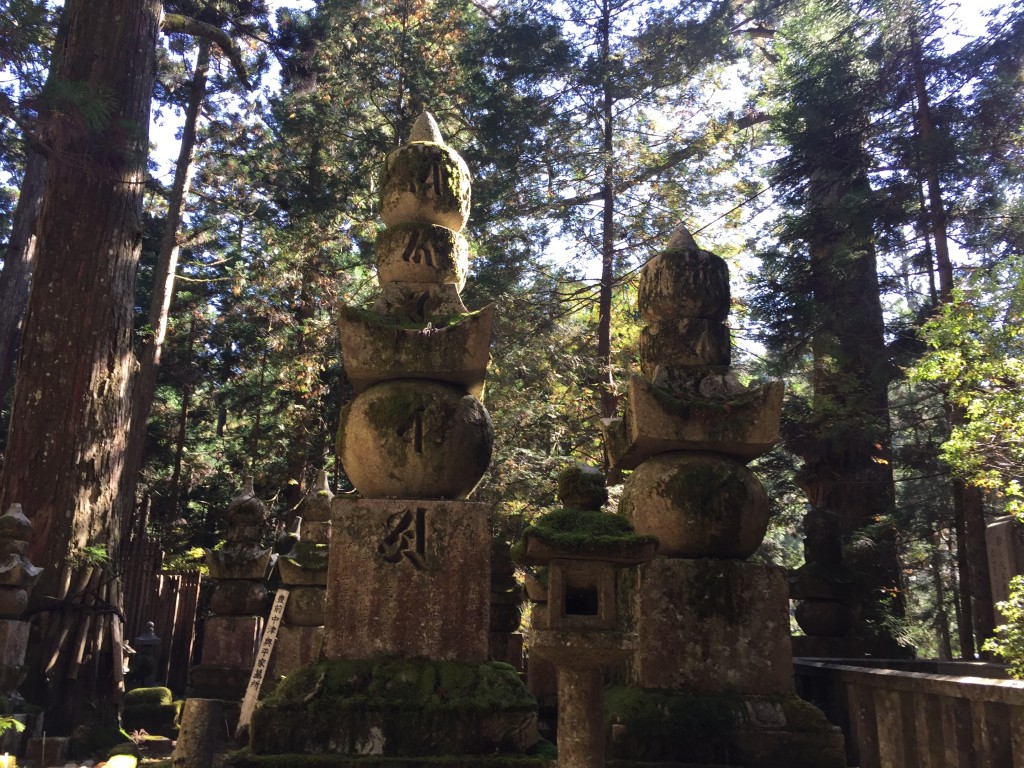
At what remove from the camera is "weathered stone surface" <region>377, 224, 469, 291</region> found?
5.64 meters

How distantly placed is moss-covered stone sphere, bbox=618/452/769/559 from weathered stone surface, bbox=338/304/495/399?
52.6 inches

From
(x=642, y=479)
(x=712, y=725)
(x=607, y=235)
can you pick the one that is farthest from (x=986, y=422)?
(x=607, y=235)

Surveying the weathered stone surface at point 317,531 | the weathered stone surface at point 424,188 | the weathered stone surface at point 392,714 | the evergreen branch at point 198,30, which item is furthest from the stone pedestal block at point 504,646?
the evergreen branch at point 198,30

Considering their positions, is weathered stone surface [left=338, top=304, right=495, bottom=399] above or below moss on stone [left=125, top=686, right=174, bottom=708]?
above

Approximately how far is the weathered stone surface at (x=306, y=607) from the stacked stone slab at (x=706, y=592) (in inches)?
153

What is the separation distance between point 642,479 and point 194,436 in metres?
19.7

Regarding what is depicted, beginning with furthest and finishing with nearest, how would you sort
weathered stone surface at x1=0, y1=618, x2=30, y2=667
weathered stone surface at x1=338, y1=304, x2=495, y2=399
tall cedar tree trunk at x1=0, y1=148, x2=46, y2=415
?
1. tall cedar tree trunk at x1=0, y1=148, x2=46, y2=415
2. weathered stone surface at x1=0, y1=618, x2=30, y2=667
3. weathered stone surface at x1=338, y1=304, x2=495, y2=399

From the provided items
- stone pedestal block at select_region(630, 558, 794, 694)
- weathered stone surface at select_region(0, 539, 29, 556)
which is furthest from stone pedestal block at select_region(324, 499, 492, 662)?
weathered stone surface at select_region(0, 539, 29, 556)

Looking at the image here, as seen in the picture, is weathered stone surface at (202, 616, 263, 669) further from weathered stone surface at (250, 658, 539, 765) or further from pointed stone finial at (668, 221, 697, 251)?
pointed stone finial at (668, 221, 697, 251)

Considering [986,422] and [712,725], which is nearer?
[712,725]

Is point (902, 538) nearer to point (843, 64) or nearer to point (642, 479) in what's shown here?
point (843, 64)

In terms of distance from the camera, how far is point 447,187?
229 inches

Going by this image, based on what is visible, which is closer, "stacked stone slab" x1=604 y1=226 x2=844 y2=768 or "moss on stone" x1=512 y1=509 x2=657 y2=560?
"moss on stone" x1=512 y1=509 x2=657 y2=560

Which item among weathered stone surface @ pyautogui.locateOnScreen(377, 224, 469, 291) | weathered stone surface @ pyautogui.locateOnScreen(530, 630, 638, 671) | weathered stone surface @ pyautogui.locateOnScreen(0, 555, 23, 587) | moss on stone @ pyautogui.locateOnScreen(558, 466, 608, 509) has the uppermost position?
weathered stone surface @ pyautogui.locateOnScreen(377, 224, 469, 291)
